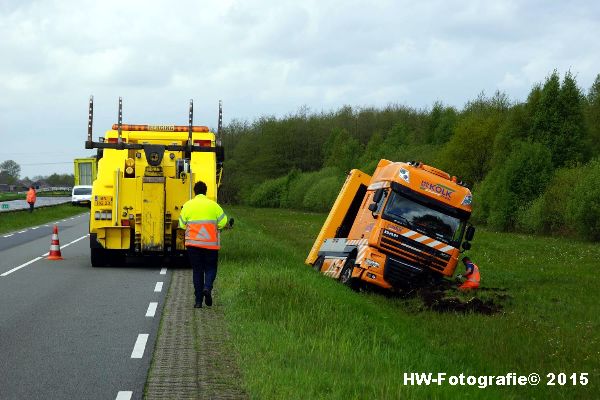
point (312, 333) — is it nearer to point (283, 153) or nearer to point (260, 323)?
point (260, 323)

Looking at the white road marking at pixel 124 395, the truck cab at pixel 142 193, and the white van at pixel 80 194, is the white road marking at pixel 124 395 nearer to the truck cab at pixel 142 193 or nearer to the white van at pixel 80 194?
the truck cab at pixel 142 193

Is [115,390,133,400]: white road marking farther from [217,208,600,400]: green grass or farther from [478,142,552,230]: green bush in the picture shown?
[478,142,552,230]: green bush

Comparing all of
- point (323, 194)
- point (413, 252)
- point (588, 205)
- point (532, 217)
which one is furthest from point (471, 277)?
point (323, 194)

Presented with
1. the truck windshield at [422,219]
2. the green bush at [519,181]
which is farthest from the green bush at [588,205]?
the truck windshield at [422,219]

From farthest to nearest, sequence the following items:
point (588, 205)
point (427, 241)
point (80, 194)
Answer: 1. point (80, 194)
2. point (588, 205)
3. point (427, 241)

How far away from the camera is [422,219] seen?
18734 mm

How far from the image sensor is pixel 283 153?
107000 mm

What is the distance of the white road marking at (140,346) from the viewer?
953cm

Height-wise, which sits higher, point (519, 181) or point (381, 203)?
point (519, 181)

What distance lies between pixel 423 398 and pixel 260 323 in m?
4.12

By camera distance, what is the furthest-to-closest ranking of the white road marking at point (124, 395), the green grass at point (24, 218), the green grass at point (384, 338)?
the green grass at point (24, 218), the green grass at point (384, 338), the white road marking at point (124, 395)

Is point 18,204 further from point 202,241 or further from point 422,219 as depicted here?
point 202,241

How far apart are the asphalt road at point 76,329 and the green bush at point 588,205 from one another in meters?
23.8

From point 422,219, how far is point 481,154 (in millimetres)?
43053
